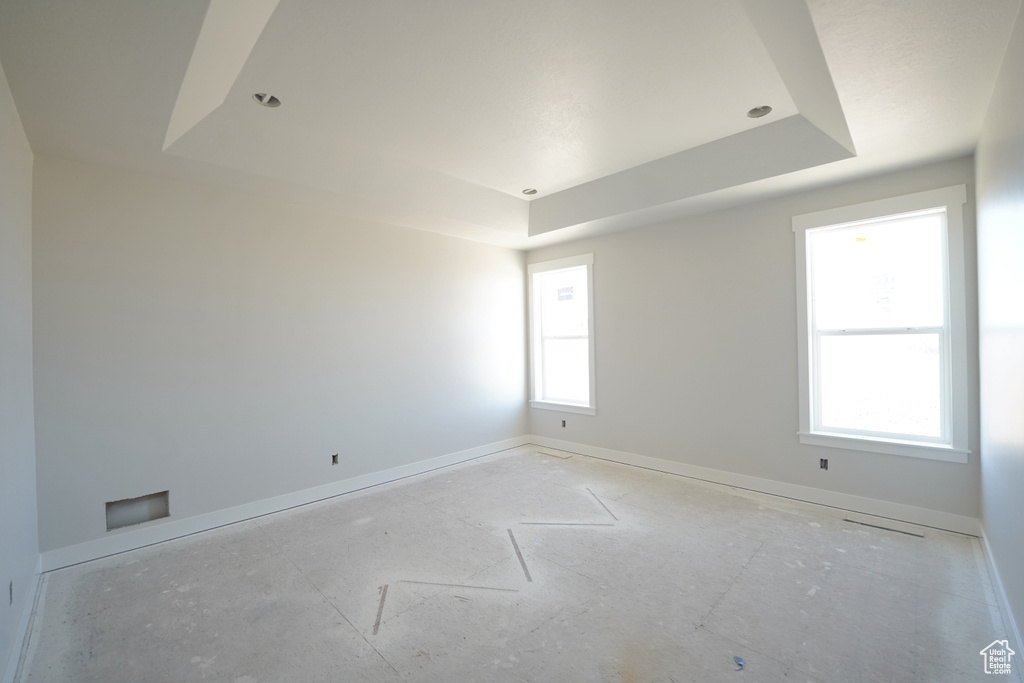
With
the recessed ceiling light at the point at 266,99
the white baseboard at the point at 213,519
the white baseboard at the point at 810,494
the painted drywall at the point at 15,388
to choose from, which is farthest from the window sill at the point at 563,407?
the painted drywall at the point at 15,388

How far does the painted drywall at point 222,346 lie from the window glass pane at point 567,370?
1.21 metres

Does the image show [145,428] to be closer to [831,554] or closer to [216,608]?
[216,608]

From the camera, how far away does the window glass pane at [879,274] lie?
3316mm

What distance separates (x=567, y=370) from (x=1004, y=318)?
13.2 ft

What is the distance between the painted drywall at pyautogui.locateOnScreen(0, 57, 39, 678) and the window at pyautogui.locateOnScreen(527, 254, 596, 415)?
4.53 metres

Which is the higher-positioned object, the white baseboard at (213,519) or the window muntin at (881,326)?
the window muntin at (881,326)

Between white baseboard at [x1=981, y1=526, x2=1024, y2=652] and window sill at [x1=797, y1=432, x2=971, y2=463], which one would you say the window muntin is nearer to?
window sill at [x1=797, y1=432, x2=971, y2=463]

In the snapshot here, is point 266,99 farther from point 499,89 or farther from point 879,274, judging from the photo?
point 879,274

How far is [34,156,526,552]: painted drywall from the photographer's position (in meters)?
2.95

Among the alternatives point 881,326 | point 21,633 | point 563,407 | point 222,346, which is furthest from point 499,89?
point 563,407

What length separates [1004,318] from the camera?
2166 millimetres

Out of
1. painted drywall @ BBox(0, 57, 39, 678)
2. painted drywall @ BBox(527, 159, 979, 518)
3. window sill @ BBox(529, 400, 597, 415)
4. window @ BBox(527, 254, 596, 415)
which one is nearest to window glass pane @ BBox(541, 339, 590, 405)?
window @ BBox(527, 254, 596, 415)

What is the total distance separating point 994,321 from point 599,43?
2.53 meters

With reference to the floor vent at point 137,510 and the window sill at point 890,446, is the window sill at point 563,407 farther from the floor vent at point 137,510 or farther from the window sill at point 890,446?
the floor vent at point 137,510
